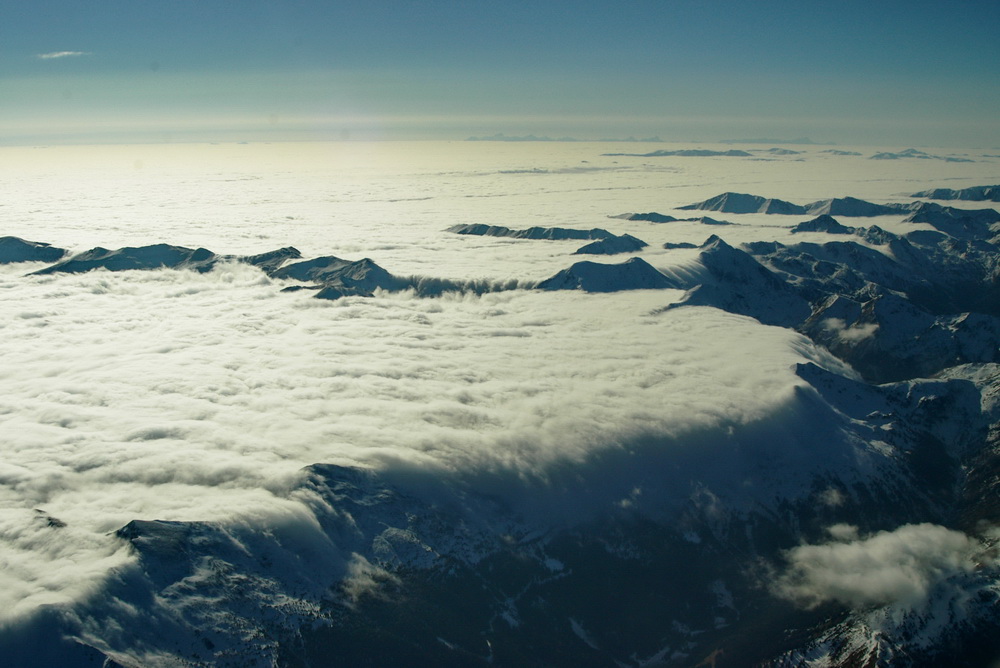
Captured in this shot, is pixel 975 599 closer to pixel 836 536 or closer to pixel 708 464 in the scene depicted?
pixel 836 536

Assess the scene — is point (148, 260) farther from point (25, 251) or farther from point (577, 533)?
point (577, 533)

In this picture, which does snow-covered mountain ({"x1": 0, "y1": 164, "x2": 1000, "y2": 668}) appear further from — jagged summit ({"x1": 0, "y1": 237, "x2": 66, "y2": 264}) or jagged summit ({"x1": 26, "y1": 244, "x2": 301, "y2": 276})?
jagged summit ({"x1": 0, "y1": 237, "x2": 66, "y2": 264})

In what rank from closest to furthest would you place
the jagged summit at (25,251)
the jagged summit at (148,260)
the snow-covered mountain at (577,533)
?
the snow-covered mountain at (577,533) → the jagged summit at (148,260) → the jagged summit at (25,251)

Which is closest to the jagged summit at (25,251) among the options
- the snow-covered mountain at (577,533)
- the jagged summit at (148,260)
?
the jagged summit at (148,260)

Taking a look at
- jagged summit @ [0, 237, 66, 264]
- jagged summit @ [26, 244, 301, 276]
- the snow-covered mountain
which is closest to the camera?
the snow-covered mountain

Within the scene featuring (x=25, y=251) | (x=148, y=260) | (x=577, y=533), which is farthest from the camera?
(x=25, y=251)

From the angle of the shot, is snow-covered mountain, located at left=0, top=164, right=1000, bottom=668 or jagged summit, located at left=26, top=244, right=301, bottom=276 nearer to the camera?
snow-covered mountain, located at left=0, top=164, right=1000, bottom=668

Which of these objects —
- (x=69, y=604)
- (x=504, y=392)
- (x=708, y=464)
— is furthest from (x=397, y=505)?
(x=708, y=464)

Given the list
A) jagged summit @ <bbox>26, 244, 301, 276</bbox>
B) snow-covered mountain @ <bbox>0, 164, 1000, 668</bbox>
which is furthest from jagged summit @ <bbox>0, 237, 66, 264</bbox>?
snow-covered mountain @ <bbox>0, 164, 1000, 668</bbox>

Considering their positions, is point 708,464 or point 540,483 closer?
point 540,483

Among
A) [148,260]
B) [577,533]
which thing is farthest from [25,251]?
[577,533]

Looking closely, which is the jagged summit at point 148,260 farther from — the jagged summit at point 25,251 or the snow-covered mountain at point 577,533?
the snow-covered mountain at point 577,533
